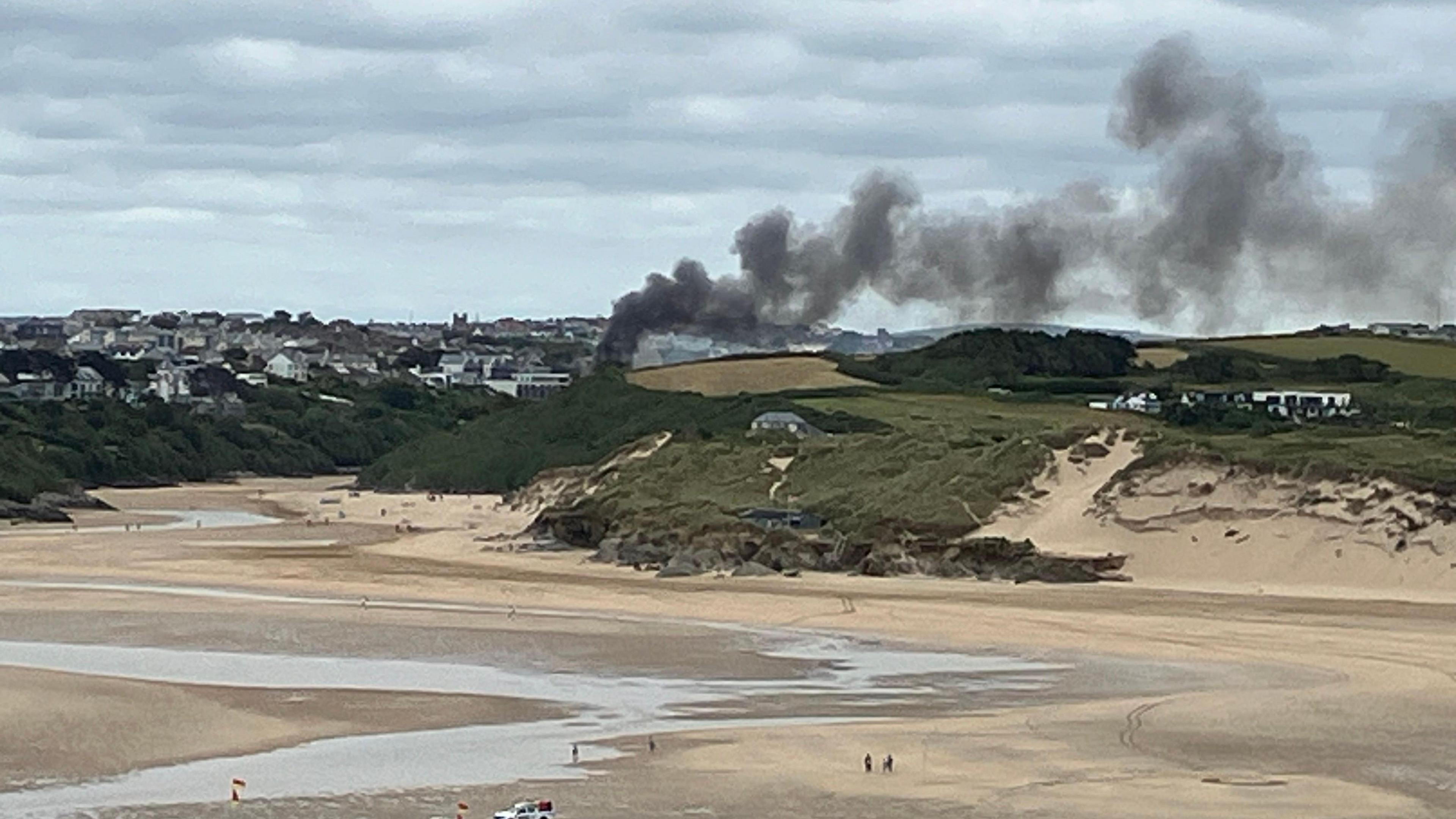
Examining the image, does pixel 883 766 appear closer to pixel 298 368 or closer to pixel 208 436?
pixel 208 436

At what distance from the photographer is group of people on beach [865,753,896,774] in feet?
102

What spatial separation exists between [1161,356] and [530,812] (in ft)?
316

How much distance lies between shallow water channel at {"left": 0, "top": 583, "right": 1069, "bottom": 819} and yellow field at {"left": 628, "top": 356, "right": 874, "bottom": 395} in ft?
200

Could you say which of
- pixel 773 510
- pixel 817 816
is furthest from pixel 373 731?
pixel 773 510

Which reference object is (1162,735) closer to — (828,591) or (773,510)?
(828,591)

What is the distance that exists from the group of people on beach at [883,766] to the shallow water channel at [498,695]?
355cm

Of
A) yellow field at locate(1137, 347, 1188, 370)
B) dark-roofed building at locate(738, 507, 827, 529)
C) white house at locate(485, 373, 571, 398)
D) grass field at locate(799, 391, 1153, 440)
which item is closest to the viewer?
dark-roofed building at locate(738, 507, 827, 529)

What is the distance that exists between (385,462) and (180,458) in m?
12.5

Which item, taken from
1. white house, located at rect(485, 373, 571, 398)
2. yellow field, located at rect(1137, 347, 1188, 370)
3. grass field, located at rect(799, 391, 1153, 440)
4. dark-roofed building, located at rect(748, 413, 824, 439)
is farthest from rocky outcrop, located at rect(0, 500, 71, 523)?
white house, located at rect(485, 373, 571, 398)

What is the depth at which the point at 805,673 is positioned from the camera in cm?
4178

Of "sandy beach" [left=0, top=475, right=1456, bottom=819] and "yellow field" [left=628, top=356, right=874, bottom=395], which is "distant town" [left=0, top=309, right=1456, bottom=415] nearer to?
"yellow field" [left=628, top=356, right=874, bottom=395]

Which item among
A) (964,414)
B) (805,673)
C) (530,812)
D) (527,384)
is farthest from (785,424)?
(527,384)

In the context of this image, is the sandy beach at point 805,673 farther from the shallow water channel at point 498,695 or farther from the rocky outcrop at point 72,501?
the rocky outcrop at point 72,501

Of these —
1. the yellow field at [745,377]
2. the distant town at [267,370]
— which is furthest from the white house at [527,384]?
the yellow field at [745,377]
